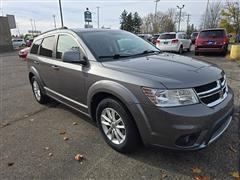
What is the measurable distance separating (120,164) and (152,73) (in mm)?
1289

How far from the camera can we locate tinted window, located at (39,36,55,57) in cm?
434

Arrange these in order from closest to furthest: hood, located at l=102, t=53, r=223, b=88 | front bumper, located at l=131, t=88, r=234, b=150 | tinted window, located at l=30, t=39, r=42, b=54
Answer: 1. front bumper, located at l=131, t=88, r=234, b=150
2. hood, located at l=102, t=53, r=223, b=88
3. tinted window, located at l=30, t=39, r=42, b=54

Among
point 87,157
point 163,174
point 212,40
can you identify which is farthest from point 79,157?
point 212,40

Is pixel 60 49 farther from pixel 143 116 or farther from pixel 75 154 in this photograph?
pixel 143 116

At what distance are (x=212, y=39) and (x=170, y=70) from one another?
458 inches

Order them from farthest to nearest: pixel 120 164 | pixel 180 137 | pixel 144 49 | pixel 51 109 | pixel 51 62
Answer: pixel 51 109 → pixel 51 62 → pixel 144 49 → pixel 120 164 → pixel 180 137

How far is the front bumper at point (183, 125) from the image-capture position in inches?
91.2

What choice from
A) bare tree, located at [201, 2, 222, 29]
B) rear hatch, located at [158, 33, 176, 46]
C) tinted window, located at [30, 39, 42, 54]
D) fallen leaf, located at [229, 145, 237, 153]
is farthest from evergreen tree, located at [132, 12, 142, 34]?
fallen leaf, located at [229, 145, 237, 153]

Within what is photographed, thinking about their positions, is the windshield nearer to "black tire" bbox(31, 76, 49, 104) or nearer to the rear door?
the rear door

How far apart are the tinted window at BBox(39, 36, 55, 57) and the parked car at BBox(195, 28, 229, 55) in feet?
35.7

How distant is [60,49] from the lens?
4.02 metres

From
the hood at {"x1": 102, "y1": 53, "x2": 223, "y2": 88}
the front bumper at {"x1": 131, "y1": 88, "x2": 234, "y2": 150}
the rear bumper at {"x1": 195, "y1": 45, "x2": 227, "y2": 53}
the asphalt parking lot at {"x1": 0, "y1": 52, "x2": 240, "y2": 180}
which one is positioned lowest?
the asphalt parking lot at {"x1": 0, "y1": 52, "x2": 240, "y2": 180}

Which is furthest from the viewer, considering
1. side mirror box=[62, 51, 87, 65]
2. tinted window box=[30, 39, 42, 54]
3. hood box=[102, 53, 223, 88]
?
tinted window box=[30, 39, 42, 54]

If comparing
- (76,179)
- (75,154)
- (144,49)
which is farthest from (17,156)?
(144,49)
